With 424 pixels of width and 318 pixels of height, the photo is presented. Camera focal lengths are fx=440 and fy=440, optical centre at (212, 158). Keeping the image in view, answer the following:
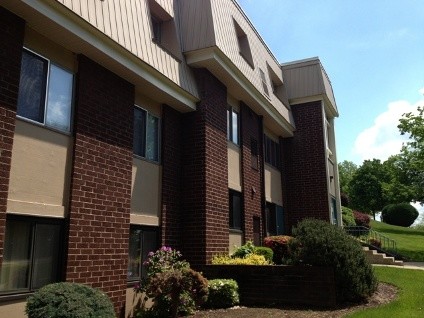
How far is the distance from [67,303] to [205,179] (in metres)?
6.56

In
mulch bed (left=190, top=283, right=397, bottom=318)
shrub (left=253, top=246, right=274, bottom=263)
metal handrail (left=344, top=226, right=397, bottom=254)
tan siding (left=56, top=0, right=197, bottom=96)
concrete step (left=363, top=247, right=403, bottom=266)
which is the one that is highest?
tan siding (left=56, top=0, right=197, bottom=96)

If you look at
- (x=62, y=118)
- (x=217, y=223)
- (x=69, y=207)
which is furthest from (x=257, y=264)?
(x=62, y=118)

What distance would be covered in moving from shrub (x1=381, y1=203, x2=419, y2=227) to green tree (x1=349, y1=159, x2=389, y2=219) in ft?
34.1

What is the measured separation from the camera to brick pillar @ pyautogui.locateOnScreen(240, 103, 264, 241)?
1552 centimetres

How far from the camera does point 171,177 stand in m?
12.4

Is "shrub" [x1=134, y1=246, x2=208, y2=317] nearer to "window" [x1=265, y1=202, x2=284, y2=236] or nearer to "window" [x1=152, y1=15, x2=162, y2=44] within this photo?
"window" [x1=152, y1=15, x2=162, y2=44]

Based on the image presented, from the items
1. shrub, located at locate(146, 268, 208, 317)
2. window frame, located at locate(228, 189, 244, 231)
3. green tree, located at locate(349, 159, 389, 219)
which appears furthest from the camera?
green tree, located at locate(349, 159, 389, 219)

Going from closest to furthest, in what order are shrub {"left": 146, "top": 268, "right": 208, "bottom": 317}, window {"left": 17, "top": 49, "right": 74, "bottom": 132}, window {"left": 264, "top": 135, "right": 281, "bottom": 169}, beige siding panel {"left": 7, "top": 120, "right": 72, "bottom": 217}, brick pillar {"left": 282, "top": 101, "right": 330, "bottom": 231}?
beige siding panel {"left": 7, "top": 120, "right": 72, "bottom": 217} < window {"left": 17, "top": 49, "right": 74, "bottom": 132} < shrub {"left": 146, "top": 268, "right": 208, "bottom": 317} < window {"left": 264, "top": 135, "right": 281, "bottom": 169} < brick pillar {"left": 282, "top": 101, "right": 330, "bottom": 231}

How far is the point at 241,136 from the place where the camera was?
15.8m

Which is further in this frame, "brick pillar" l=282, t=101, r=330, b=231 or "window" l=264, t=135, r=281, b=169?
"brick pillar" l=282, t=101, r=330, b=231

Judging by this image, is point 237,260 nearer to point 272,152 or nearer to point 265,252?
point 265,252

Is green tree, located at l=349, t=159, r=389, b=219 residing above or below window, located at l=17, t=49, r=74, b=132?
above

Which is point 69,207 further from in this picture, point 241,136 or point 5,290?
point 241,136

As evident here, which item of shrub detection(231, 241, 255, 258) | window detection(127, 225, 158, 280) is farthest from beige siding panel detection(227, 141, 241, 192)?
window detection(127, 225, 158, 280)
